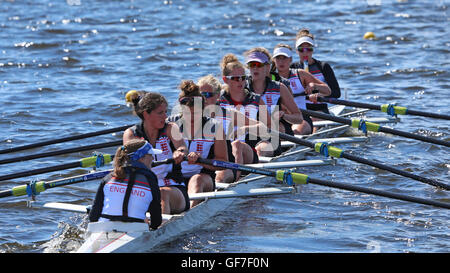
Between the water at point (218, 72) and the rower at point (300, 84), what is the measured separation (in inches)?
28.2

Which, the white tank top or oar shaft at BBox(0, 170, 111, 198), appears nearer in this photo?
oar shaft at BBox(0, 170, 111, 198)

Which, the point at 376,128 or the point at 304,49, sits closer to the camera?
the point at 376,128

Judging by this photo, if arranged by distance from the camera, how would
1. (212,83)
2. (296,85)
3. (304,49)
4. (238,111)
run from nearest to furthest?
(212,83)
(238,111)
(296,85)
(304,49)

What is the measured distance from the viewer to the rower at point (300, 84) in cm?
1096

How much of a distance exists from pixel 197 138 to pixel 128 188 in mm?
1669

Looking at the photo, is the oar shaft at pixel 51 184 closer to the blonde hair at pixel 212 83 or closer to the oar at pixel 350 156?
the blonde hair at pixel 212 83

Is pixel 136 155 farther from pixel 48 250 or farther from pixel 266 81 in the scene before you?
pixel 266 81

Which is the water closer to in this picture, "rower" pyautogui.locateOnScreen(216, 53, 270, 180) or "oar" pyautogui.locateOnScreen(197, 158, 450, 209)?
"oar" pyautogui.locateOnScreen(197, 158, 450, 209)

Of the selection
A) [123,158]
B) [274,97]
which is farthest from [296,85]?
[123,158]

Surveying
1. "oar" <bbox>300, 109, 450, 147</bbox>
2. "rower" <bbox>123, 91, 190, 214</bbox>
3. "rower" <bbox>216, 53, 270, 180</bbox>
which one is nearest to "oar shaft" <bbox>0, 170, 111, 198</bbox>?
"rower" <bbox>123, 91, 190, 214</bbox>

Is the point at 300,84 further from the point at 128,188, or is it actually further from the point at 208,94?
the point at 128,188

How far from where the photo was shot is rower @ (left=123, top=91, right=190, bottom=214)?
7.21m

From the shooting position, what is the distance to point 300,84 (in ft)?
37.0
